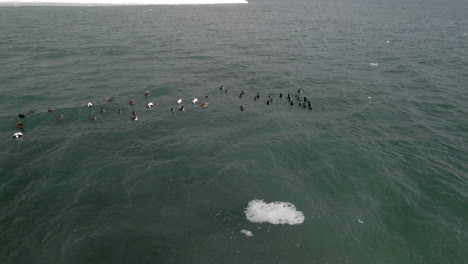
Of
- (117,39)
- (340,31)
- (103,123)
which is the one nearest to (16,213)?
(103,123)

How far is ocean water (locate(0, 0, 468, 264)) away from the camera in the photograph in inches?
623

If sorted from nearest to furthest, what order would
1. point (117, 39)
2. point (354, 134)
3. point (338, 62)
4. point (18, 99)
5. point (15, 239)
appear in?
point (15, 239) < point (354, 134) < point (18, 99) < point (338, 62) < point (117, 39)

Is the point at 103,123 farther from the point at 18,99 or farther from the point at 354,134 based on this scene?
the point at 354,134

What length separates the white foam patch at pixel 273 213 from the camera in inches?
681

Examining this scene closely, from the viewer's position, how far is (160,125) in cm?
2745

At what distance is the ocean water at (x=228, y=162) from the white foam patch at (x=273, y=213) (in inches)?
14.8

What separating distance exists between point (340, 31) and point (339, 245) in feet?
245

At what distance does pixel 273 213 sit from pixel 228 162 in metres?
6.16

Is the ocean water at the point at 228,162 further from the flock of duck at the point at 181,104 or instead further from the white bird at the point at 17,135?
the flock of duck at the point at 181,104

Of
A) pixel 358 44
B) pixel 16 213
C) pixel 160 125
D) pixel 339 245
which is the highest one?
pixel 358 44

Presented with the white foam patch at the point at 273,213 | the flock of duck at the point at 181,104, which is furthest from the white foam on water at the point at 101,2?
Result: the white foam patch at the point at 273,213

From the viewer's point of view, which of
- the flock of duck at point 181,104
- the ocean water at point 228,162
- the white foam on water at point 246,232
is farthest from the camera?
the flock of duck at point 181,104

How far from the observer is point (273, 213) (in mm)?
17859

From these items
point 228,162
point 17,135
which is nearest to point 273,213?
point 228,162
